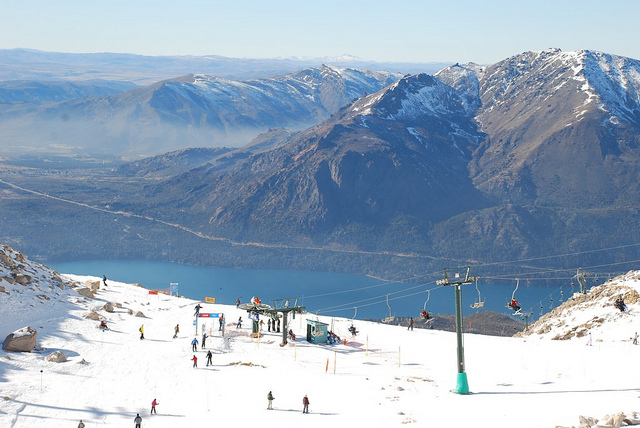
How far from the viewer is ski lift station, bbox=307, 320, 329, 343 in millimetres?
96312

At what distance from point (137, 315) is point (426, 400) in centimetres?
4788

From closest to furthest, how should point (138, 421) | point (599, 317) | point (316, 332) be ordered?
point (138, 421) < point (599, 317) < point (316, 332)

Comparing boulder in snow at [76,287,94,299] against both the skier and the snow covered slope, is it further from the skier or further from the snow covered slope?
the skier

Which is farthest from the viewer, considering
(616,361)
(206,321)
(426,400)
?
(206,321)

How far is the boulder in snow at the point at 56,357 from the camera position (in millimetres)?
77188

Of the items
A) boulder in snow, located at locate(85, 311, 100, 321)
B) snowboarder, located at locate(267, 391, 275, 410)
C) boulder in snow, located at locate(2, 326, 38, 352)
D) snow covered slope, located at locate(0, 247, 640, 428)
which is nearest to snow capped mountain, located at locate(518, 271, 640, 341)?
snow covered slope, located at locate(0, 247, 640, 428)

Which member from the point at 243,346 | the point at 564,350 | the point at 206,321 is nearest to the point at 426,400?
the point at 564,350

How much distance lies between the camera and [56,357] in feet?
254

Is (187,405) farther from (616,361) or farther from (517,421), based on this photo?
(616,361)

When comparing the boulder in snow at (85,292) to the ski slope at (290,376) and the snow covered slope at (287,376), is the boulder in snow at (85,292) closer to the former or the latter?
the snow covered slope at (287,376)

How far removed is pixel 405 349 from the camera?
93.6 metres

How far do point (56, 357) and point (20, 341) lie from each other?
387 centimetres

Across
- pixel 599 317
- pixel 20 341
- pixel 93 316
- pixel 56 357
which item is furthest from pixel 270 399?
pixel 599 317

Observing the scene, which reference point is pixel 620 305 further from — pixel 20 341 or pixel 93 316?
pixel 20 341
